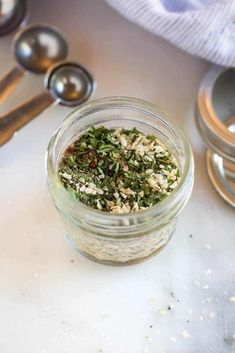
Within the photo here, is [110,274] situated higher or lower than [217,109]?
lower

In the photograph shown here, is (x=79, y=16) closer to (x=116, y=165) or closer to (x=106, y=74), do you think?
(x=106, y=74)

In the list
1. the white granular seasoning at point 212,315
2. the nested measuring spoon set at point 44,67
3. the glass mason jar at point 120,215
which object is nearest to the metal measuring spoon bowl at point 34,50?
the nested measuring spoon set at point 44,67

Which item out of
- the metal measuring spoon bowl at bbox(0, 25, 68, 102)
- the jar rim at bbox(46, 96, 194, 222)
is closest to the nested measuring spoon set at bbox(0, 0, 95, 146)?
the metal measuring spoon bowl at bbox(0, 25, 68, 102)

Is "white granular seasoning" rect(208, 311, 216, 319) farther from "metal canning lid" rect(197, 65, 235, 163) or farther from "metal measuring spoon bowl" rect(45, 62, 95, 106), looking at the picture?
"metal measuring spoon bowl" rect(45, 62, 95, 106)

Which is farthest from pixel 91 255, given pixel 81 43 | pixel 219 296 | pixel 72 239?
pixel 81 43

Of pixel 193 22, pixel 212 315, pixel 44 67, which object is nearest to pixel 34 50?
pixel 44 67

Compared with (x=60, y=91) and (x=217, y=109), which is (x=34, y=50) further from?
(x=217, y=109)

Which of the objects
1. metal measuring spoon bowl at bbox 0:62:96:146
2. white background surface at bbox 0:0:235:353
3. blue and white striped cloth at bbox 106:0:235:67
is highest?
blue and white striped cloth at bbox 106:0:235:67

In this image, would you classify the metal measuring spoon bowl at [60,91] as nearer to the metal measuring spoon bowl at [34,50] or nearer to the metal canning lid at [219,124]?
the metal measuring spoon bowl at [34,50]
